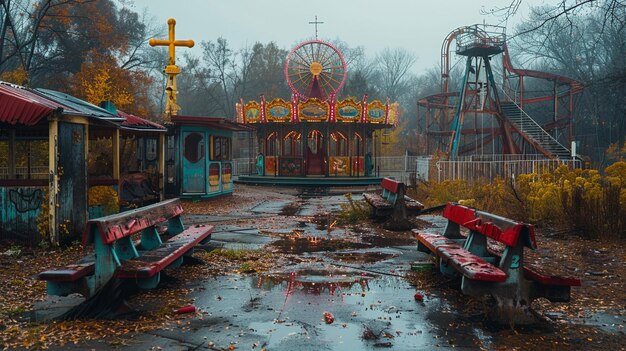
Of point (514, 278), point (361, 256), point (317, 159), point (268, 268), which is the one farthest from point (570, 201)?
point (317, 159)

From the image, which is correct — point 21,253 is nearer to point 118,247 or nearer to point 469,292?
point 118,247

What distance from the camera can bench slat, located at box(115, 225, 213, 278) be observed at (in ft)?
17.4

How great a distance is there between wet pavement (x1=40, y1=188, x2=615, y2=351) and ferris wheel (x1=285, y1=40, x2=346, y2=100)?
2731cm

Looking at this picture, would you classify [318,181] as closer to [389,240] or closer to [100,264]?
[389,240]

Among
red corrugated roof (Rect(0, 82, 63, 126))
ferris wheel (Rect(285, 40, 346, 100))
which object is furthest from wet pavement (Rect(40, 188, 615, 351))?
ferris wheel (Rect(285, 40, 346, 100))

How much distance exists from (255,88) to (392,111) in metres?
34.7

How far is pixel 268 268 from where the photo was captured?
7617mm

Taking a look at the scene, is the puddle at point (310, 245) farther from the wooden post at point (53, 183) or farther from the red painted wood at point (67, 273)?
the red painted wood at point (67, 273)

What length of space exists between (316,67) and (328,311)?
31348 mm

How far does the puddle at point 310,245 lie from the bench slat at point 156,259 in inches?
72.4

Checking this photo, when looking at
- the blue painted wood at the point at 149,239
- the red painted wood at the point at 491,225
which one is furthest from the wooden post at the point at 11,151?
the red painted wood at the point at 491,225

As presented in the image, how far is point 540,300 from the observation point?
233 inches

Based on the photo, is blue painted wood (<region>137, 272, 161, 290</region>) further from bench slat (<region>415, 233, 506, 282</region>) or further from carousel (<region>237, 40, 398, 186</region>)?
carousel (<region>237, 40, 398, 186</region>)

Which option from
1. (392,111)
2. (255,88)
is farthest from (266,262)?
(255,88)
